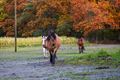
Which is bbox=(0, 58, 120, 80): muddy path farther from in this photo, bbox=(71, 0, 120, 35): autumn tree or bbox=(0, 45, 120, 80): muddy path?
bbox=(71, 0, 120, 35): autumn tree

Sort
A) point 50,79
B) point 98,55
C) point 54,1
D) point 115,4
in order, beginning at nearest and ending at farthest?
point 50,79 < point 98,55 < point 115,4 < point 54,1

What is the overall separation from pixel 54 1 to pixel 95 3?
9.37m

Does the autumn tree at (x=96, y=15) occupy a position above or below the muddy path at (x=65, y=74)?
below

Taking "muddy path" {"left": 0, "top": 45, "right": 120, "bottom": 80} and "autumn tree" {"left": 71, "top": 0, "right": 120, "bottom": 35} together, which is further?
"autumn tree" {"left": 71, "top": 0, "right": 120, "bottom": 35}

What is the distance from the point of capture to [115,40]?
79938 mm

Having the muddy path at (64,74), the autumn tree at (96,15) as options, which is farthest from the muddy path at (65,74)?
the autumn tree at (96,15)

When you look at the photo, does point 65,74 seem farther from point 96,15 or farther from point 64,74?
point 96,15

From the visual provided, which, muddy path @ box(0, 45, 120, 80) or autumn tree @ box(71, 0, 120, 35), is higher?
muddy path @ box(0, 45, 120, 80)

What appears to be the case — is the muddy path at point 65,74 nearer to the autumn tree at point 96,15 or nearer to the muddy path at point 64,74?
the muddy path at point 64,74

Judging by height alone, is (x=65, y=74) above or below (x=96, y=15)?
above

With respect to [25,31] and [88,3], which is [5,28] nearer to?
[25,31]

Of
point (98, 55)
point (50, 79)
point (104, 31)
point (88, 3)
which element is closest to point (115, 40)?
point (104, 31)

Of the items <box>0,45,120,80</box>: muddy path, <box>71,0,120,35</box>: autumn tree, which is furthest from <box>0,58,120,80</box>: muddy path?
<box>71,0,120,35</box>: autumn tree

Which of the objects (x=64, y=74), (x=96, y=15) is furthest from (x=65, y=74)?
(x=96, y=15)
